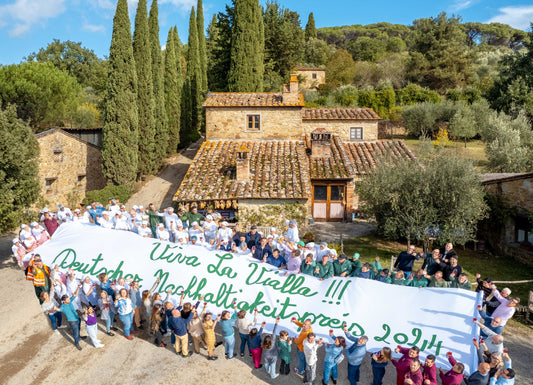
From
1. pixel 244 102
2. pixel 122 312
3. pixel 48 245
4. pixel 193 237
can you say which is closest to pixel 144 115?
pixel 244 102

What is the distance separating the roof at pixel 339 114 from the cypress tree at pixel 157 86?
11422 mm

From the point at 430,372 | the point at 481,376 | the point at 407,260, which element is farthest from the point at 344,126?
the point at 481,376

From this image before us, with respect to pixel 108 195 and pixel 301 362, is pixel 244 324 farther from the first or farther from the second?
pixel 108 195

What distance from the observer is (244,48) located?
33.4 m

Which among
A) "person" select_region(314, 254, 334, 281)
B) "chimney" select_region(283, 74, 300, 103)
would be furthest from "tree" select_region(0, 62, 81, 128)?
"person" select_region(314, 254, 334, 281)

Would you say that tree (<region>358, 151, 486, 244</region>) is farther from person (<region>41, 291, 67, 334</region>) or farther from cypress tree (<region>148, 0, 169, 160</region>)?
cypress tree (<region>148, 0, 169, 160</region>)

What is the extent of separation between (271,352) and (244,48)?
29.7 metres

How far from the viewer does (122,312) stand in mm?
10070

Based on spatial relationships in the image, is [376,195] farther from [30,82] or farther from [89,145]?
[30,82]

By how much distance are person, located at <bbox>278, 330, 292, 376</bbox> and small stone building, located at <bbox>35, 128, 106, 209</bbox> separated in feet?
65.2

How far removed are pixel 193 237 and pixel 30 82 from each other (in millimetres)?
30401

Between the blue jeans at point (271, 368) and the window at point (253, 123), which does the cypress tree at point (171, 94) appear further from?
the blue jeans at point (271, 368)

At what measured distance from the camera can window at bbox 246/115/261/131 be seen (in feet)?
81.5

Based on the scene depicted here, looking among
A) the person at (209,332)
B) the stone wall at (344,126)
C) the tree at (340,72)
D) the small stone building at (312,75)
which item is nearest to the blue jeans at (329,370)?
the person at (209,332)
